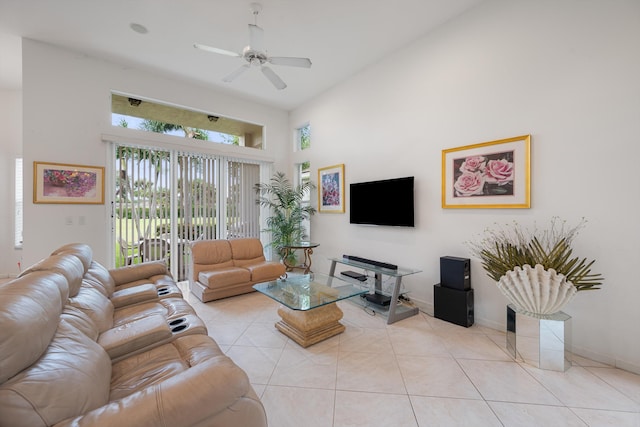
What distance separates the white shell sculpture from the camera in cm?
215

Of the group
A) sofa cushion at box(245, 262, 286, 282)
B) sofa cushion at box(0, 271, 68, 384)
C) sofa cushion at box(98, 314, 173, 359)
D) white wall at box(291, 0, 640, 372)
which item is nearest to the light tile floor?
white wall at box(291, 0, 640, 372)

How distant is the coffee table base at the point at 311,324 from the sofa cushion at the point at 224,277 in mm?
1248

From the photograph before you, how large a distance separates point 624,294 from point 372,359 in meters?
2.15

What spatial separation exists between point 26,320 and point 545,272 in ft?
10.6

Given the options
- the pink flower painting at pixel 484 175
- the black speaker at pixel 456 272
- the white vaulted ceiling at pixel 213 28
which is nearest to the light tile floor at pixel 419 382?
the black speaker at pixel 456 272

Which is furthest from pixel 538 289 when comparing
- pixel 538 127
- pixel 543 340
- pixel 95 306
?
pixel 95 306

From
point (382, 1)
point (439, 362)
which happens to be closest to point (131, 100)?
point (382, 1)

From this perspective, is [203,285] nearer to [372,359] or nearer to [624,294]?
[372,359]

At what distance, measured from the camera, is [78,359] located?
1178mm

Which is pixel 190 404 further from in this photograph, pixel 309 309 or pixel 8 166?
pixel 8 166

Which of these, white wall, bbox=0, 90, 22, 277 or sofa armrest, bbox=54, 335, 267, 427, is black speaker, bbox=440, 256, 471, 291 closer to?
sofa armrest, bbox=54, 335, 267, 427

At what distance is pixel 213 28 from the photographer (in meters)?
3.31

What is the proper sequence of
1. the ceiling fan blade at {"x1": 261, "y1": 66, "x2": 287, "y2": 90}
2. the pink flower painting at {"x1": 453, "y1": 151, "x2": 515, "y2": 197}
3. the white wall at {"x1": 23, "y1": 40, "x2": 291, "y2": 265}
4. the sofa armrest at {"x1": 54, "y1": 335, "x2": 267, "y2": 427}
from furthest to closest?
the white wall at {"x1": 23, "y1": 40, "x2": 291, "y2": 265} < the ceiling fan blade at {"x1": 261, "y1": 66, "x2": 287, "y2": 90} < the pink flower painting at {"x1": 453, "y1": 151, "x2": 515, "y2": 197} < the sofa armrest at {"x1": 54, "y1": 335, "x2": 267, "y2": 427}

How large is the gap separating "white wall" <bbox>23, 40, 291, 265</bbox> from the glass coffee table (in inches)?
119
